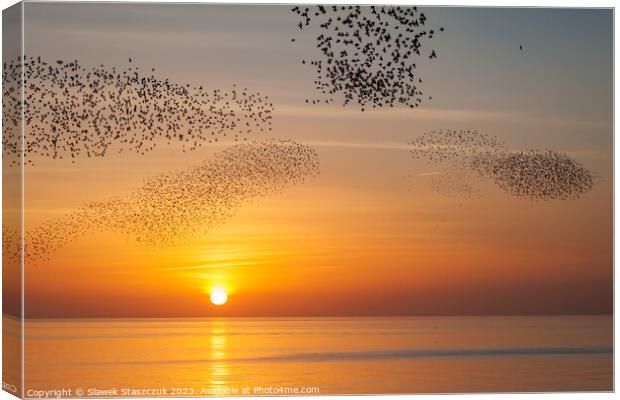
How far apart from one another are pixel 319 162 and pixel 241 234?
872mm

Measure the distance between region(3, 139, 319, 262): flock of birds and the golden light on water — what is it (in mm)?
503

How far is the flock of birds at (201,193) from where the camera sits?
909 centimetres

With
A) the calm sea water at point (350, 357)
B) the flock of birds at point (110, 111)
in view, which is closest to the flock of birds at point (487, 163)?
the calm sea water at point (350, 357)

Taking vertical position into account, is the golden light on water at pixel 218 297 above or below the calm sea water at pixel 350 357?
above

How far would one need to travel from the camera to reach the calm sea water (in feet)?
29.5

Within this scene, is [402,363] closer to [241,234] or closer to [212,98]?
[241,234]

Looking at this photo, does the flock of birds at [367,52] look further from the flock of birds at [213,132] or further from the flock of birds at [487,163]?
the flock of birds at [487,163]

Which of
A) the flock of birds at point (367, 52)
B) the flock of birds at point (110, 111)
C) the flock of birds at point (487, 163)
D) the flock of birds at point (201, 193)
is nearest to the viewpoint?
the flock of birds at point (110, 111)

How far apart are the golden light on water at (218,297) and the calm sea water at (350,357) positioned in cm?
17

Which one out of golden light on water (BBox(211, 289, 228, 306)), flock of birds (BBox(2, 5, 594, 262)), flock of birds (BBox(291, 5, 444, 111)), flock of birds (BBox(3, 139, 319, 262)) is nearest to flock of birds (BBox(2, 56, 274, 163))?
flock of birds (BBox(2, 5, 594, 262))

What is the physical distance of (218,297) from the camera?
30.2ft

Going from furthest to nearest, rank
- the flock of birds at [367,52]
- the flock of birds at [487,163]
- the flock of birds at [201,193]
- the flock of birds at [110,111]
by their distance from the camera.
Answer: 1. the flock of birds at [487,163]
2. the flock of birds at [367,52]
3. the flock of birds at [201,193]
4. the flock of birds at [110,111]

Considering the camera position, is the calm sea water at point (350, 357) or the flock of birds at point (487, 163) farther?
the flock of birds at point (487, 163)

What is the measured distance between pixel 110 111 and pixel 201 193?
39.0 inches
